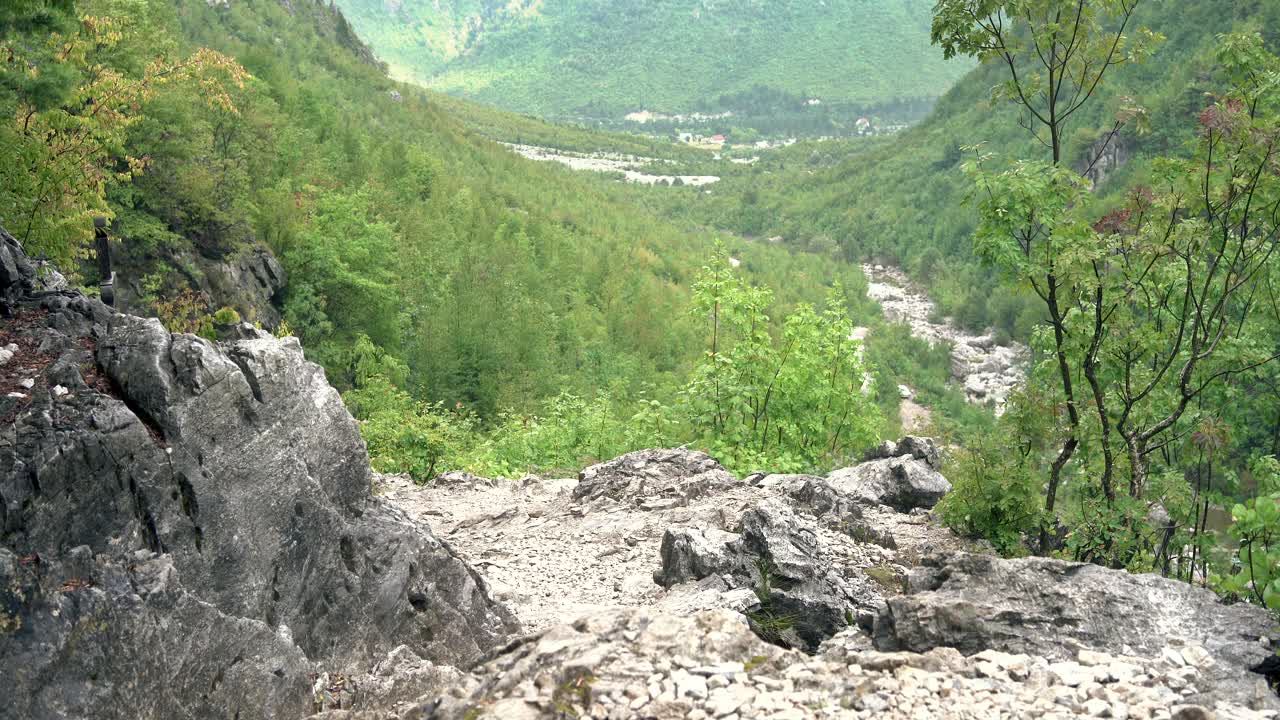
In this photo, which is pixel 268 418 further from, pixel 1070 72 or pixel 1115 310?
pixel 1070 72

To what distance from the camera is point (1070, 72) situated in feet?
39.1

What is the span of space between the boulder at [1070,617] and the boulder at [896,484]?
6948 mm

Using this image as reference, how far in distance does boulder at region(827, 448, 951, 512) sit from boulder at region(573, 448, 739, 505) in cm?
213

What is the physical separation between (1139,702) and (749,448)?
44.0 ft

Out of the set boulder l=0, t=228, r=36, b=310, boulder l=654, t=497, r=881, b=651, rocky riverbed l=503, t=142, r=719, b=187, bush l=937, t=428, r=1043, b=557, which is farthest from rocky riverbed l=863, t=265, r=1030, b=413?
boulder l=0, t=228, r=36, b=310

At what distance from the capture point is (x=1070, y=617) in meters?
8.25

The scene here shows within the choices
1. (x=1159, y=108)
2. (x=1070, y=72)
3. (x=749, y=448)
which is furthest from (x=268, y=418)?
(x=1159, y=108)

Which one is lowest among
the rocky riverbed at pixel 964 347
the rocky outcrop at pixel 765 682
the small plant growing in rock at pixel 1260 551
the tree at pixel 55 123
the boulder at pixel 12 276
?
the rocky riverbed at pixel 964 347

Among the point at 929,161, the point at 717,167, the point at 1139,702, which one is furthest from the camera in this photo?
the point at 717,167

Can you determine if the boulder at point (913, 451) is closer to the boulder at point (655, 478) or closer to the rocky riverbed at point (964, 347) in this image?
the boulder at point (655, 478)

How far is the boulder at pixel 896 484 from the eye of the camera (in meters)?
16.0

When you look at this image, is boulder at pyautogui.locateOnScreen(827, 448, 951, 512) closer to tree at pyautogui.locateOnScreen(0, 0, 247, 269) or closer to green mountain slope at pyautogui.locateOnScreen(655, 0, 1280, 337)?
tree at pyautogui.locateOnScreen(0, 0, 247, 269)

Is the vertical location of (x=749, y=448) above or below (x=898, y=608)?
below

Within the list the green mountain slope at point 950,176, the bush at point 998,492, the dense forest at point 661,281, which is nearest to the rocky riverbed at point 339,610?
the dense forest at point 661,281
